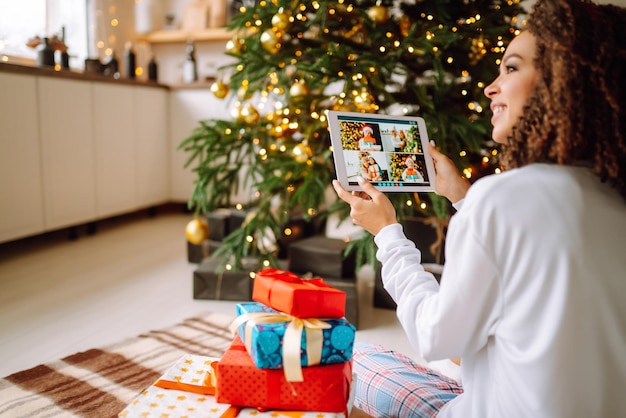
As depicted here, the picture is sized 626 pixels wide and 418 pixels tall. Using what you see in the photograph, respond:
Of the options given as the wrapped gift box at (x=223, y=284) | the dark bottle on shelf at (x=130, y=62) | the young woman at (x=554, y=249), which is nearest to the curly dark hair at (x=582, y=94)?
the young woman at (x=554, y=249)

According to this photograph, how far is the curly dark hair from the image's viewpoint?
0.63 meters

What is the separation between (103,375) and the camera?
1.46 m

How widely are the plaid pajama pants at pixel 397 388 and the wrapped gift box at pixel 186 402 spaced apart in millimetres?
173

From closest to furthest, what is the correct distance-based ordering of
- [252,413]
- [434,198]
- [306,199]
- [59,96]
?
1. [252,413]
2. [434,198]
3. [306,199]
4. [59,96]

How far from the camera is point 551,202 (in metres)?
A: 0.61

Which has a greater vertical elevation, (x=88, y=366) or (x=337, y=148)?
(x=337, y=148)

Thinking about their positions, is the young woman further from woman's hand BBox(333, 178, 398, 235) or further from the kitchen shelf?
the kitchen shelf

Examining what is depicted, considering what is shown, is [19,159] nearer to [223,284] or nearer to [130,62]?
[223,284]

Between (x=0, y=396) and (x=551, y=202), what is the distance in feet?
4.42

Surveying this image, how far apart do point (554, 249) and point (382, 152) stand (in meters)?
0.53

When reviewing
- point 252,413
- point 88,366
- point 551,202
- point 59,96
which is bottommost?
point 88,366

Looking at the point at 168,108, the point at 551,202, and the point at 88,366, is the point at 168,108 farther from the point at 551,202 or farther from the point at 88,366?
the point at 551,202

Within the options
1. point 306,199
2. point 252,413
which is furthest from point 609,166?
point 306,199

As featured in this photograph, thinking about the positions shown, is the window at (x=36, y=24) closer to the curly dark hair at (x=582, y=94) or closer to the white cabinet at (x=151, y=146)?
the white cabinet at (x=151, y=146)
